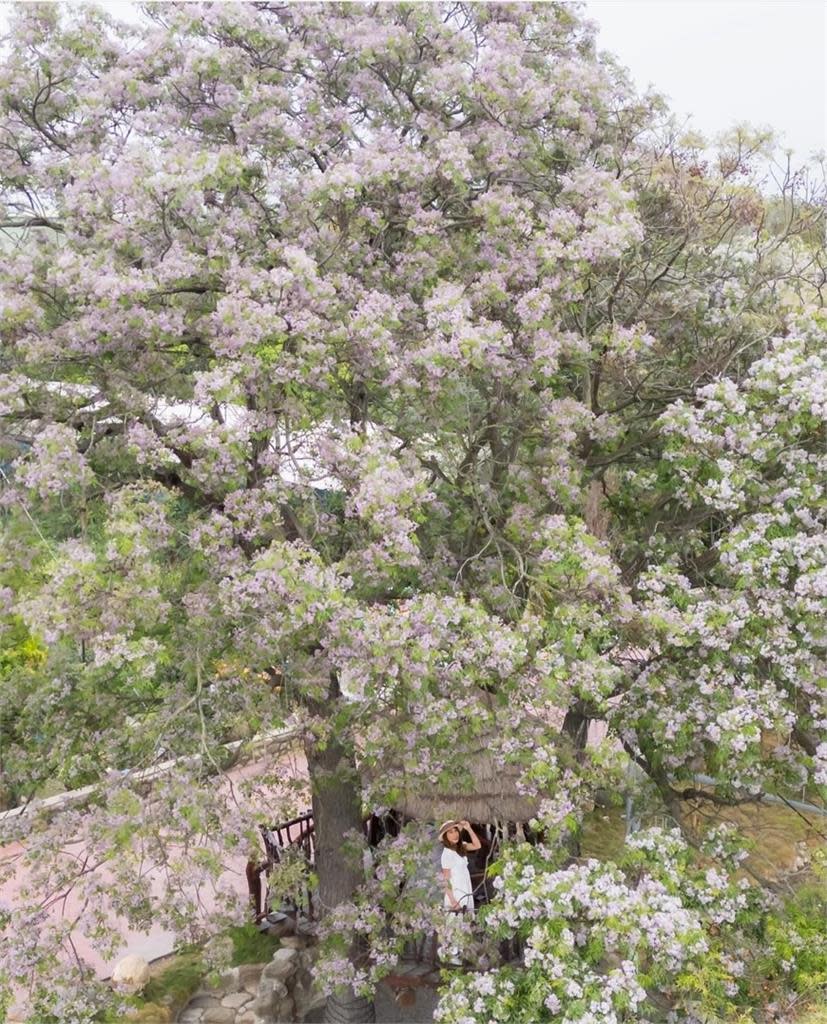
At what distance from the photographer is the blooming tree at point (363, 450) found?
5816 mm

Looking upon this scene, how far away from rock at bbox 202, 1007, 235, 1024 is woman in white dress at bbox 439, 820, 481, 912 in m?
2.54

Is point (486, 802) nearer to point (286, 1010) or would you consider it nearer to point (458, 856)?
point (458, 856)

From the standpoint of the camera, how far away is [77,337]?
6156 mm

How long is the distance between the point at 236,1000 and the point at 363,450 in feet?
21.3

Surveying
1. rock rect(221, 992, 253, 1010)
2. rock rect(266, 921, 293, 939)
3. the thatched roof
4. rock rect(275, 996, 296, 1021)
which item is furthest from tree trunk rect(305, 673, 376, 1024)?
rock rect(266, 921, 293, 939)

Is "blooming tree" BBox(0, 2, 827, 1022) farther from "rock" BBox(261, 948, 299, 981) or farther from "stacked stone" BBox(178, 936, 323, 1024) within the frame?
"rock" BBox(261, 948, 299, 981)

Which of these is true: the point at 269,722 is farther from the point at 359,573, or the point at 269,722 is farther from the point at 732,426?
the point at 732,426

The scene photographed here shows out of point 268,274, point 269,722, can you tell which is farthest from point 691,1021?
point 268,274

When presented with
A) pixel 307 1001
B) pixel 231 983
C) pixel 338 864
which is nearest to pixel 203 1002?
pixel 231 983

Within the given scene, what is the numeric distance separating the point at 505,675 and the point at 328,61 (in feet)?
16.3

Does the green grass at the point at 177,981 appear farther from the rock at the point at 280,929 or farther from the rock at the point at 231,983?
the rock at the point at 280,929

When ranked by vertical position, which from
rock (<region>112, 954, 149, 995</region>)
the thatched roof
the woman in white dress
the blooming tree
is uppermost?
the blooming tree

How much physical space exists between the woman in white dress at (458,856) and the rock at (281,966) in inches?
77.1

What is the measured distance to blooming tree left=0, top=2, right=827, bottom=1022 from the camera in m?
5.82
